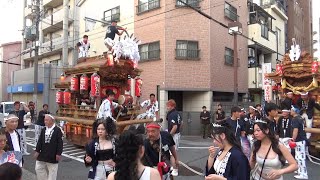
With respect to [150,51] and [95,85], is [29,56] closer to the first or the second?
[150,51]

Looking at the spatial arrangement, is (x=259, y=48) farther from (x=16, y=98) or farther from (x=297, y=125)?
(x=16, y=98)

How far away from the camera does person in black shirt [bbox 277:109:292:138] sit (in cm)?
841

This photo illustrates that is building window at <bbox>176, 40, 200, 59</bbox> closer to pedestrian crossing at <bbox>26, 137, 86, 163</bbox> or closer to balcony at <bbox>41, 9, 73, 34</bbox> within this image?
pedestrian crossing at <bbox>26, 137, 86, 163</bbox>

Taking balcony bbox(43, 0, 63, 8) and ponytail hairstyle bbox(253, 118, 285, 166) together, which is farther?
balcony bbox(43, 0, 63, 8)

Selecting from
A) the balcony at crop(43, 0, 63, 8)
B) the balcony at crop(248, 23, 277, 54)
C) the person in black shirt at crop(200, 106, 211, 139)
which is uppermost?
the balcony at crop(43, 0, 63, 8)

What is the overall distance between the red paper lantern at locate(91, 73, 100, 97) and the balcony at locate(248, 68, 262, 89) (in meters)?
15.4

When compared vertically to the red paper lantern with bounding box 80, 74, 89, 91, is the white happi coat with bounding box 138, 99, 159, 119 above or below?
below

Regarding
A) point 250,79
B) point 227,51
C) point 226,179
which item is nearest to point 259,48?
point 250,79

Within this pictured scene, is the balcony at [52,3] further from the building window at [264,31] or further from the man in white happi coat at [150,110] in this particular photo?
the man in white happi coat at [150,110]

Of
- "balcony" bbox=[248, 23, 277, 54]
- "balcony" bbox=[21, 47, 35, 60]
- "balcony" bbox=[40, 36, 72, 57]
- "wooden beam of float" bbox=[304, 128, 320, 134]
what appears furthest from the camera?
"balcony" bbox=[21, 47, 35, 60]

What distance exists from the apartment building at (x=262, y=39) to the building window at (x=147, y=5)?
7118 millimetres

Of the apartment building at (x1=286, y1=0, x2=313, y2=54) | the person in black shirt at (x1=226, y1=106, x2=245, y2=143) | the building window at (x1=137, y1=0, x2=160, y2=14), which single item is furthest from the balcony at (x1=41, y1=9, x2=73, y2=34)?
the person in black shirt at (x1=226, y1=106, x2=245, y2=143)

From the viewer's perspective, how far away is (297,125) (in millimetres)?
8133

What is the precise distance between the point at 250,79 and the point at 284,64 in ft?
38.4
